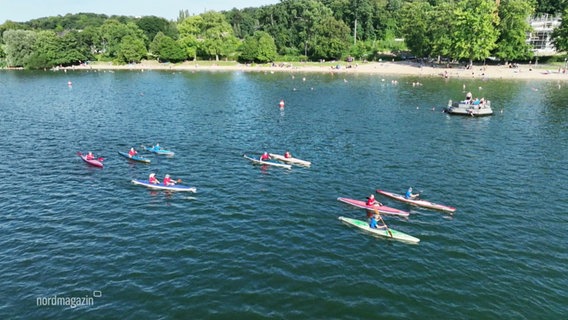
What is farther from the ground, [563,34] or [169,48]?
[563,34]

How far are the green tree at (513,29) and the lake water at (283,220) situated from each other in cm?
6674

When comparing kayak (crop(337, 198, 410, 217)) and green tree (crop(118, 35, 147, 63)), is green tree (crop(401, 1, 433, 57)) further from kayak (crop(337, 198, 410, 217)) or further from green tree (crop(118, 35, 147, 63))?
kayak (crop(337, 198, 410, 217))

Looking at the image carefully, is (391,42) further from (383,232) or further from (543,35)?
(383,232)

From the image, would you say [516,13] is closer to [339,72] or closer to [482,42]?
[482,42]

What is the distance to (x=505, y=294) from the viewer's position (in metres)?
30.7

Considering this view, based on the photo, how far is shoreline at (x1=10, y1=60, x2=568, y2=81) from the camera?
14000 centimetres

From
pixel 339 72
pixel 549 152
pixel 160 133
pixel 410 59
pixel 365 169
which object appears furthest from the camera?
pixel 410 59

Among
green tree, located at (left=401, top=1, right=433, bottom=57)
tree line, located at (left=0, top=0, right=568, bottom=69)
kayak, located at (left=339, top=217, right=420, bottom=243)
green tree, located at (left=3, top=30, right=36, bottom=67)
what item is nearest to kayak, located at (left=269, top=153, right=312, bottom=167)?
kayak, located at (left=339, top=217, right=420, bottom=243)

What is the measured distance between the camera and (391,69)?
6545 inches

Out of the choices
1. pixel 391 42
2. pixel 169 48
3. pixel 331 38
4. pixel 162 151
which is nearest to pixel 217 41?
pixel 169 48

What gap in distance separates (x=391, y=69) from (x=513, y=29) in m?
43.5

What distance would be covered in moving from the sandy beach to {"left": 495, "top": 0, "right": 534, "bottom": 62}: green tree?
5577mm

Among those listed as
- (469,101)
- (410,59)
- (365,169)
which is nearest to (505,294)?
(365,169)

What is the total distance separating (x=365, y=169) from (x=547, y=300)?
28661mm
